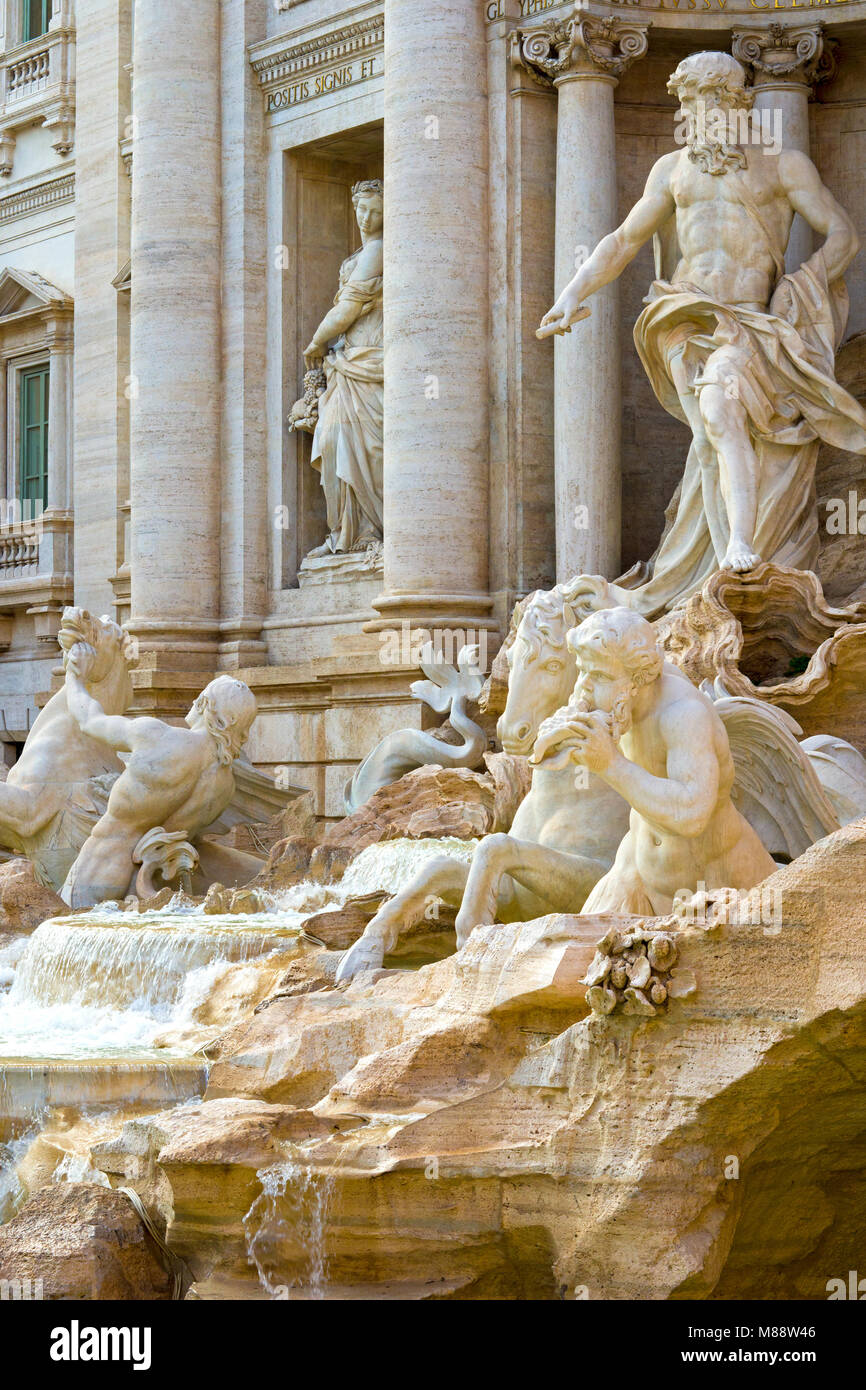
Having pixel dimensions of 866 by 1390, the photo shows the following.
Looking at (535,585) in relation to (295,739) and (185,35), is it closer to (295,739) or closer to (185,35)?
(295,739)

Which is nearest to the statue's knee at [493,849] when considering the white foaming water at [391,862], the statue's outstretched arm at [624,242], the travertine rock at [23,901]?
the white foaming water at [391,862]

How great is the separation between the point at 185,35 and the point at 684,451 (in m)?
5.66

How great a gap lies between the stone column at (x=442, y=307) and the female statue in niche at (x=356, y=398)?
1.69 m

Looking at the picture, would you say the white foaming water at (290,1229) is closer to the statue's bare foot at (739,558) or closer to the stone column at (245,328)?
the statue's bare foot at (739,558)

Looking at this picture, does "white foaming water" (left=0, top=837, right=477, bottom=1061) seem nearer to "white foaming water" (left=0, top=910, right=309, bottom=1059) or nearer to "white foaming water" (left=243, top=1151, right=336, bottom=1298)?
"white foaming water" (left=0, top=910, right=309, bottom=1059)

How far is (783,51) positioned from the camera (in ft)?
44.3

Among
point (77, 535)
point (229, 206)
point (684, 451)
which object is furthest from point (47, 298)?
point (684, 451)

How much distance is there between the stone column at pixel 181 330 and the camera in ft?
55.1

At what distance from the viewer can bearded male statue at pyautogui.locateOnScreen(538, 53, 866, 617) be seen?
39.5ft

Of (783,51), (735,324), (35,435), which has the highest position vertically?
(783,51)

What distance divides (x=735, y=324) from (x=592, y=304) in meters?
1.53

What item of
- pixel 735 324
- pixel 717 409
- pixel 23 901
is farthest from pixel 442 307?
pixel 23 901

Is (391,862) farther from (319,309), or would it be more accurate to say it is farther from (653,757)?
(319,309)

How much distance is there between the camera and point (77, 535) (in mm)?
19609
